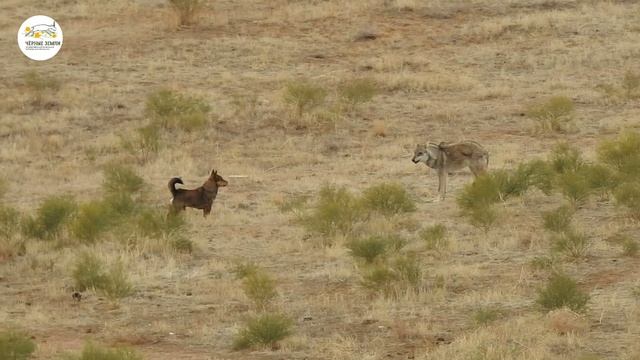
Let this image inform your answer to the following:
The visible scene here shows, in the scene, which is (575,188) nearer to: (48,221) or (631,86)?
(48,221)

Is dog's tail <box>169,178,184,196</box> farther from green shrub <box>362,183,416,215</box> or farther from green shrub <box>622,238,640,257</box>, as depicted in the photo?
green shrub <box>622,238,640,257</box>

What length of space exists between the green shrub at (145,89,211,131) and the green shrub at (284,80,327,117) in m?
1.67

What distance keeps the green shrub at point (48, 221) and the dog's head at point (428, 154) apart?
5.47 meters

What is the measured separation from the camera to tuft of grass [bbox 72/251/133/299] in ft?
43.0

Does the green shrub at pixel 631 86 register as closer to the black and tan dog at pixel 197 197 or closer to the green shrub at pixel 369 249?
the black and tan dog at pixel 197 197

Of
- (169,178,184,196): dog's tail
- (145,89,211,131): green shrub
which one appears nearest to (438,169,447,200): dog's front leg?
(169,178,184,196): dog's tail

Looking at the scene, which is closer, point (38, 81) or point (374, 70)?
point (38, 81)

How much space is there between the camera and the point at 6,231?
631 inches

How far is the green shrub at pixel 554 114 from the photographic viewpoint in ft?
78.4

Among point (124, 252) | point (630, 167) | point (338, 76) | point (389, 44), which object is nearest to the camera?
point (124, 252)

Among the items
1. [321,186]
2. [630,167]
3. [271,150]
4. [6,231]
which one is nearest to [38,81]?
[271,150]

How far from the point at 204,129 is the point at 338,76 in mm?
5584

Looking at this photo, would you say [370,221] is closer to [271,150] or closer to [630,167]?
[630,167]

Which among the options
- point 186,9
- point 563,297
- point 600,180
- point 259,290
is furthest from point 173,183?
point 186,9
